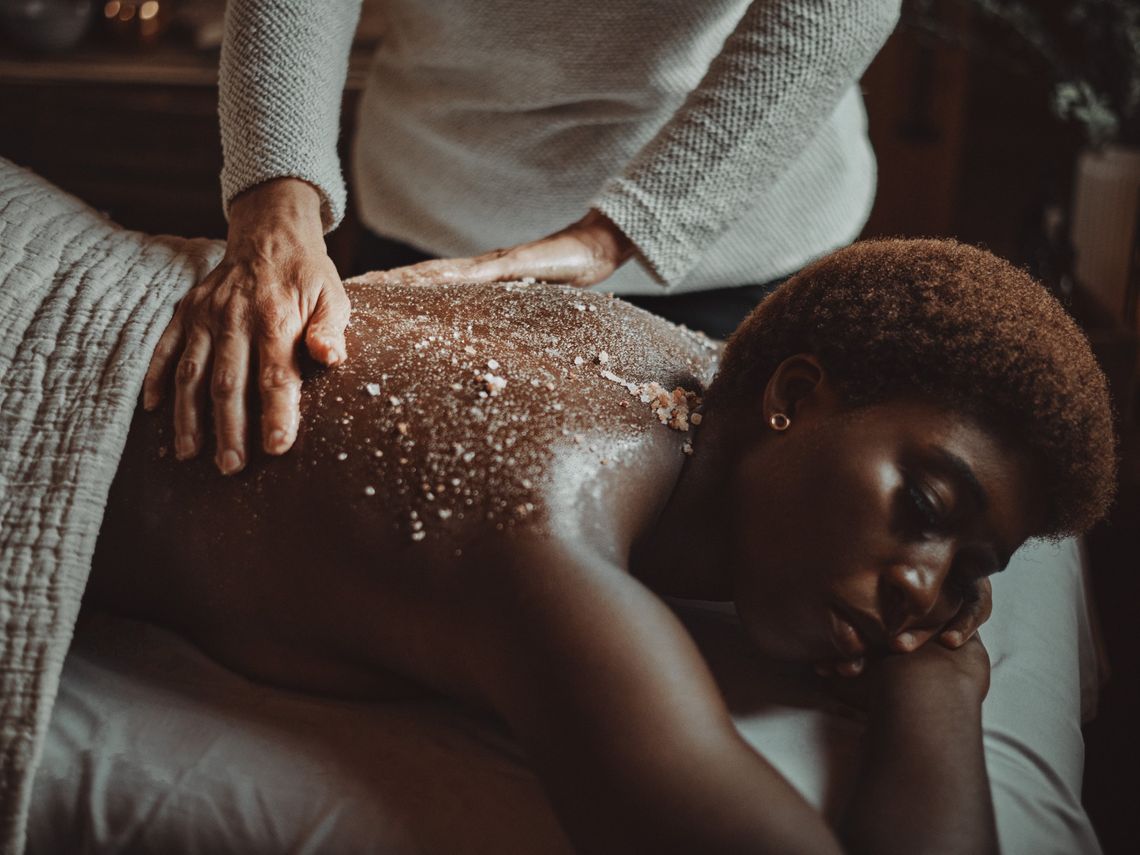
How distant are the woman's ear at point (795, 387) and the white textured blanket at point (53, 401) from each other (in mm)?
532

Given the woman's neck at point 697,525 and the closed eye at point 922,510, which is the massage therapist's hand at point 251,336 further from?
the closed eye at point 922,510

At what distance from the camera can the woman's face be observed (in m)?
0.79

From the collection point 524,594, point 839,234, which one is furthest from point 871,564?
point 839,234

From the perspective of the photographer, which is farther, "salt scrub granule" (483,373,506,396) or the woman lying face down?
"salt scrub granule" (483,373,506,396)

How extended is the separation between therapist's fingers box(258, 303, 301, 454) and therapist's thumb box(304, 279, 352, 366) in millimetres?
17

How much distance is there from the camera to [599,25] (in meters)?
1.24

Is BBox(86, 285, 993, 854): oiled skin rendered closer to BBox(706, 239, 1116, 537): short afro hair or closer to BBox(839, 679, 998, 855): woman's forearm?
BBox(839, 679, 998, 855): woman's forearm

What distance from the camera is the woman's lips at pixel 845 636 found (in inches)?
31.8

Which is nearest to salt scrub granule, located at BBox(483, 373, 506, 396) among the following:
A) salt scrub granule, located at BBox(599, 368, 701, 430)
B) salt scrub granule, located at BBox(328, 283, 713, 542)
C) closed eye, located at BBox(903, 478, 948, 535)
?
salt scrub granule, located at BBox(328, 283, 713, 542)

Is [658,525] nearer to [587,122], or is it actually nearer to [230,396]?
[230,396]

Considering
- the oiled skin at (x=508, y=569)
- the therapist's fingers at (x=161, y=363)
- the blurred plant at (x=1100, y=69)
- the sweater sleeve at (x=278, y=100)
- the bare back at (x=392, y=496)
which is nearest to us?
the oiled skin at (x=508, y=569)

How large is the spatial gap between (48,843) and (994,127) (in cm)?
307

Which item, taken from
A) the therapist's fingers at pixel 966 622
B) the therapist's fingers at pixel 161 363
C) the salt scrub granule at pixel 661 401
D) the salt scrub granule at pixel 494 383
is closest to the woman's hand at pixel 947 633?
the therapist's fingers at pixel 966 622

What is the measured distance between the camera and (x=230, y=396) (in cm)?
87
